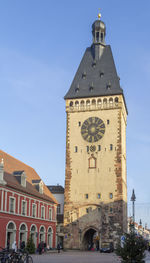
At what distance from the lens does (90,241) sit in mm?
55469

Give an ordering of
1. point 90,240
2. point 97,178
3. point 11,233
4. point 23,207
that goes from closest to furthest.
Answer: point 11,233 → point 23,207 → point 97,178 → point 90,240

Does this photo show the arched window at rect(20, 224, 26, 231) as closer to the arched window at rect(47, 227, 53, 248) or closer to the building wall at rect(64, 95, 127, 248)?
the arched window at rect(47, 227, 53, 248)

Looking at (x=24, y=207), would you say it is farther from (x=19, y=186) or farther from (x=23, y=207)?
(x=19, y=186)

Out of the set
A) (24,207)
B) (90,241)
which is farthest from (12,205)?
(90,241)

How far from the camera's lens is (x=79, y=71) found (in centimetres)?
5972

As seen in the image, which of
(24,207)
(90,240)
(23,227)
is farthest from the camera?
(90,240)

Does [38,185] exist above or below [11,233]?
above

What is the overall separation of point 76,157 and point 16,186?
14925 millimetres

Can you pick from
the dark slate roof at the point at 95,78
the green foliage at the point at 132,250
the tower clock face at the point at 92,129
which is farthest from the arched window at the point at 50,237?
the green foliage at the point at 132,250

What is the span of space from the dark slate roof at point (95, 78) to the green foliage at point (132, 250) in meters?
37.9

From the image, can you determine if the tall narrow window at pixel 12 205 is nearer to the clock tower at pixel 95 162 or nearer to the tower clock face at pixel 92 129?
the clock tower at pixel 95 162

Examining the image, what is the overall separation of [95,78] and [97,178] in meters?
16.6

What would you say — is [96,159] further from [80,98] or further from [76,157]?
[80,98]

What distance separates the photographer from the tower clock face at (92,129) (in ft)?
175
